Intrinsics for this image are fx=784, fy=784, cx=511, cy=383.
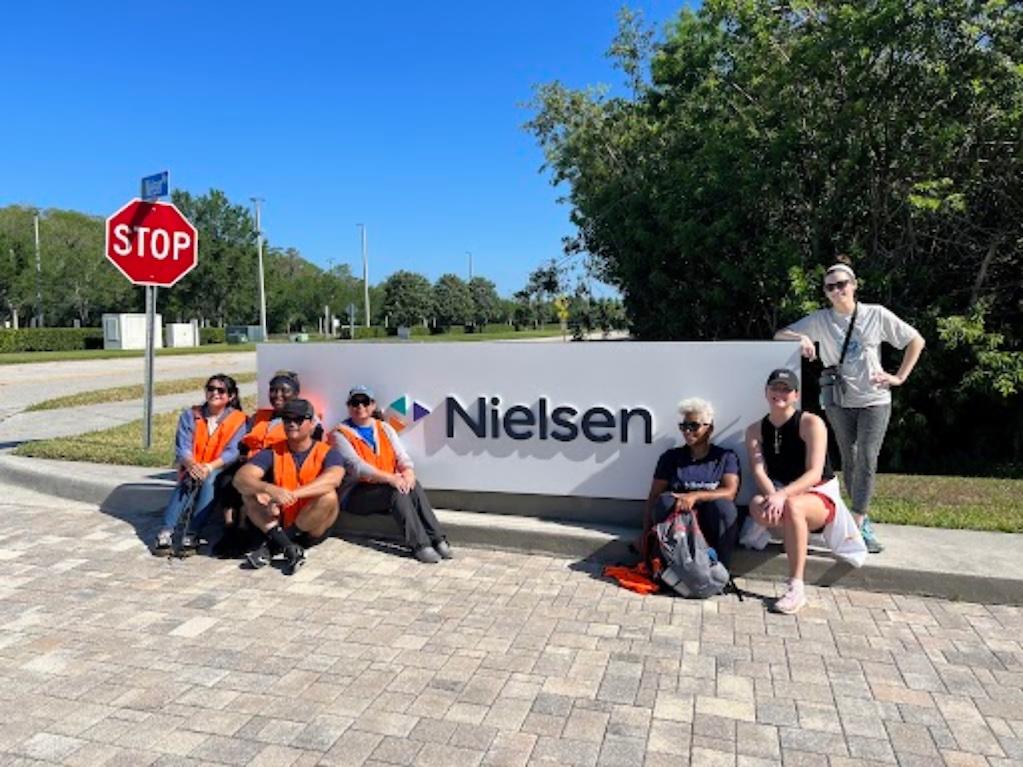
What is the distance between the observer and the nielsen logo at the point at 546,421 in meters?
5.13

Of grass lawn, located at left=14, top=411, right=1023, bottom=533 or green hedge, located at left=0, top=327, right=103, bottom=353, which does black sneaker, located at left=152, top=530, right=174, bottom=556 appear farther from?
green hedge, located at left=0, top=327, right=103, bottom=353

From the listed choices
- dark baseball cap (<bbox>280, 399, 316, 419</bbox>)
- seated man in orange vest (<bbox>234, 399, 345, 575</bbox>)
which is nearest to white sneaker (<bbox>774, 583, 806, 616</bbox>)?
seated man in orange vest (<bbox>234, 399, 345, 575</bbox>)

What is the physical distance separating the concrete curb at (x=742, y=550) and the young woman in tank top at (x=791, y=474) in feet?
1.05

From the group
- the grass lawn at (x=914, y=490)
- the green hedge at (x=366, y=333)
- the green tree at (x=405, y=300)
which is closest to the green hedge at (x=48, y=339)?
the green hedge at (x=366, y=333)

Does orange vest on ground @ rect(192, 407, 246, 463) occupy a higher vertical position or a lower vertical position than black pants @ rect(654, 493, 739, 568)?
higher

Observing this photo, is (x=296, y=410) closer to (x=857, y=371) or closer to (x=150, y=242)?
(x=857, y=371)

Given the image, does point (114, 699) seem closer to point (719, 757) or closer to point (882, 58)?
point (719, 757)

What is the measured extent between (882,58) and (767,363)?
14.8 feet

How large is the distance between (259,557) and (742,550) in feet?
9.36

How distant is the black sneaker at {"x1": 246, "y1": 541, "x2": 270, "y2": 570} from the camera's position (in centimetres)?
471

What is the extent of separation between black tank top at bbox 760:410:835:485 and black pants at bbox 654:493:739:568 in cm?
30

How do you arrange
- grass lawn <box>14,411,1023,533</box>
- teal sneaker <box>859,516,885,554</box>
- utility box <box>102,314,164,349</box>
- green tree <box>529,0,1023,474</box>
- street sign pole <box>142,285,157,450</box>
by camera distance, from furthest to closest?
utility box <box>102,314,164,349</box>, street sign pole <box>142,285,157,450</box>, green tree <box>529,0,1023,474</box>, grass lawn <box>14,411,1023,533</box>, teal sneaker <box>859,516,885,554</box>

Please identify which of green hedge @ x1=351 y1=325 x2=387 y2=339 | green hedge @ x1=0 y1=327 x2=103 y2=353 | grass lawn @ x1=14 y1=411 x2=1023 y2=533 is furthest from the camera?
→ green hedge @ x1=351 y1=325 x2=387 y2=339

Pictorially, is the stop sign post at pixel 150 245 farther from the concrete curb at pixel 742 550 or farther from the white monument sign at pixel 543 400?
the white monument sign at pixel 543 400
